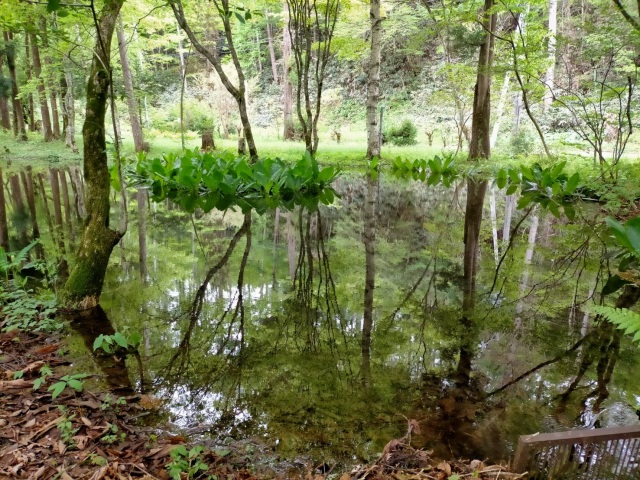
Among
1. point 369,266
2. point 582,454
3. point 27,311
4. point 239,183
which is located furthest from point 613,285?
point 239,183

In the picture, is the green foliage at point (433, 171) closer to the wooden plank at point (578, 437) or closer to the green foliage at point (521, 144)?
the green foliage at point (521, 144)

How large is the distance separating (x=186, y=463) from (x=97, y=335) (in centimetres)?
165

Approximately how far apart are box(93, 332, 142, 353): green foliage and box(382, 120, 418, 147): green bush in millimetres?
16344

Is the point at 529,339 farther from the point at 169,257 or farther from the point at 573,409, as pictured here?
the point at 169,257

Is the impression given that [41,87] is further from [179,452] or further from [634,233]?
[634,233]

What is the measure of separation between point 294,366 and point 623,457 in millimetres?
1662

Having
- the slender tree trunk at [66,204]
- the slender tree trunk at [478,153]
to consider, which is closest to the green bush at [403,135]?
the slender tree trunk at [478,153]

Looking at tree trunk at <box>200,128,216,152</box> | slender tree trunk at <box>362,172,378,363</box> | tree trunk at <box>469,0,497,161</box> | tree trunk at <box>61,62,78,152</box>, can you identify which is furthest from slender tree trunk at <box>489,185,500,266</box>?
tree trunk at <box>61,62,78,152</box>

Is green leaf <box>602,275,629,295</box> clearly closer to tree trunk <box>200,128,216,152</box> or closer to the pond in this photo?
the pond

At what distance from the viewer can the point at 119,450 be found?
1.76 metres

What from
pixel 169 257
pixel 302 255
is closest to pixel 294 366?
pixel 302 255

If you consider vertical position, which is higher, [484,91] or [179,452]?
[484,91]

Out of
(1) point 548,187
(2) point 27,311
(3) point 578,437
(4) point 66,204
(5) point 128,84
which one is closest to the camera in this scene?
(3) point 578,437

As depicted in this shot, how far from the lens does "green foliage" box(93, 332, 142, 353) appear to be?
2.52m
